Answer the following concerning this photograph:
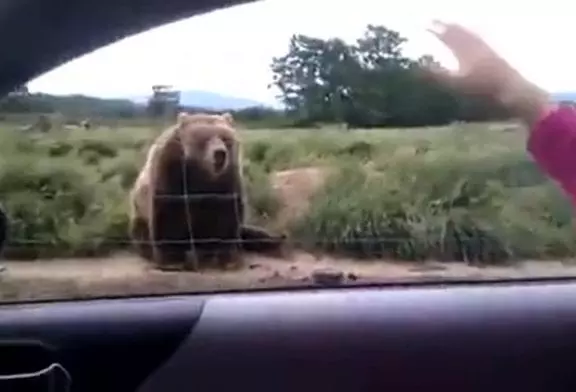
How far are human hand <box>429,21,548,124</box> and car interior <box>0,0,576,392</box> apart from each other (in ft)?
0.74

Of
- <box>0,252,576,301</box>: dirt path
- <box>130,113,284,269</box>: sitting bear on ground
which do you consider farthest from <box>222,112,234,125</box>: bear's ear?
<box>0,252,576,301</box>: dirt path

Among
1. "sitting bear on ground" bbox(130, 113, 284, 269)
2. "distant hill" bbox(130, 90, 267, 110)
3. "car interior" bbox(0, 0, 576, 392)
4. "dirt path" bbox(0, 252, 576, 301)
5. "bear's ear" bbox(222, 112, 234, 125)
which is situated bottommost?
"car interior" bbox(0, 0, 576, 392)

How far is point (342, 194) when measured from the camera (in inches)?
58.8

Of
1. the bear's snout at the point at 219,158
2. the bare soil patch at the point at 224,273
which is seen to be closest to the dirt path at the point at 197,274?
the bare soil patch at the point at 224,273

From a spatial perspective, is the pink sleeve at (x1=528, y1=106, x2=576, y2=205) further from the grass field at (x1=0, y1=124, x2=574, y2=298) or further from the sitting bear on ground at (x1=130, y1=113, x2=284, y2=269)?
the sitting bear on ground at (x1=130, y1=113, x2=284, y2=269)

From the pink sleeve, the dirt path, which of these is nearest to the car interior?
the dirt path

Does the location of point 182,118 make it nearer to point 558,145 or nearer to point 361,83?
point 361,83

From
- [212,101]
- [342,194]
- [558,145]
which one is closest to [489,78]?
[558,145]

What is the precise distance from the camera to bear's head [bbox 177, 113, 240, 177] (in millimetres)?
1472

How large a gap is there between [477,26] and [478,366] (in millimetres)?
412

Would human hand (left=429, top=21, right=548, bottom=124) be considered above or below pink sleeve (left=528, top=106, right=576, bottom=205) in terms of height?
above

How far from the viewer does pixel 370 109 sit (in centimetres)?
150

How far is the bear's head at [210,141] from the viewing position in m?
1.47

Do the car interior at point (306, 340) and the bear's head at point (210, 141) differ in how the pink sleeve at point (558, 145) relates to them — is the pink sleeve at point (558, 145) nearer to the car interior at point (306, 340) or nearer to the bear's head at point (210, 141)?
the car interior at point (306, 340)
